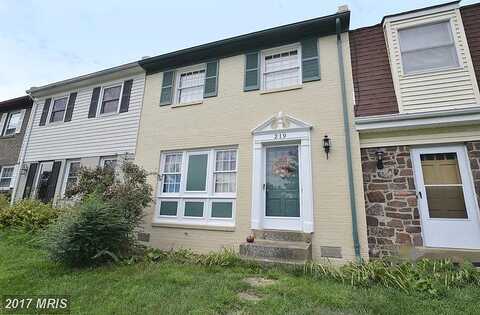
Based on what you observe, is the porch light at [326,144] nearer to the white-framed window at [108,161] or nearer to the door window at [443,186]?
the door window at [443,186]

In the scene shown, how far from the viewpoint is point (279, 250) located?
463 centimetres

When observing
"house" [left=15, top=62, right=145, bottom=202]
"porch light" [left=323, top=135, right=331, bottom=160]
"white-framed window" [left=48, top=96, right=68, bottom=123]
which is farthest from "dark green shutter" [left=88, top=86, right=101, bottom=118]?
"porch light" [left=323, top=135, right=331, bottom=160]

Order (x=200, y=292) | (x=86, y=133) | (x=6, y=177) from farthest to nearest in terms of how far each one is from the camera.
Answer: (x=6, y=177) → (x=86, y=133) → (x=200, y=292)

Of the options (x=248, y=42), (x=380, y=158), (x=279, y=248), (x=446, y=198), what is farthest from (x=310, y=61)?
(x=279, y=248)

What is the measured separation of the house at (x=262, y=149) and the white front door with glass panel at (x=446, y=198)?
4.17 ft

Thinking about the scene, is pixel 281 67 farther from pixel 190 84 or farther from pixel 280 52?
pixel 190 84

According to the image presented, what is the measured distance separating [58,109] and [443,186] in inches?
520

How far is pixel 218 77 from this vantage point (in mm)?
7203

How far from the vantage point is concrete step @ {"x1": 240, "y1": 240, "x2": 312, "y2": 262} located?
453 centimetres

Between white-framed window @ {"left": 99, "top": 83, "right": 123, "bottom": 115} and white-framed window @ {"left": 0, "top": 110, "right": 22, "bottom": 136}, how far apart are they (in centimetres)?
516

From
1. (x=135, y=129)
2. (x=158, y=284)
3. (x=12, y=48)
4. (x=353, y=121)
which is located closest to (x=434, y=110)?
(x=353, y=121)

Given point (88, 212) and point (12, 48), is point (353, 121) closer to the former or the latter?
point (88, 212)

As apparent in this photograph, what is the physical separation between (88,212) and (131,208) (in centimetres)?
100

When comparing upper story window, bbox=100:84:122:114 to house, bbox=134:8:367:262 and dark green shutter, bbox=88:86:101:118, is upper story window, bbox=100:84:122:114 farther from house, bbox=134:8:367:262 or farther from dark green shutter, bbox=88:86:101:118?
house, bbox=134:8:367:262
